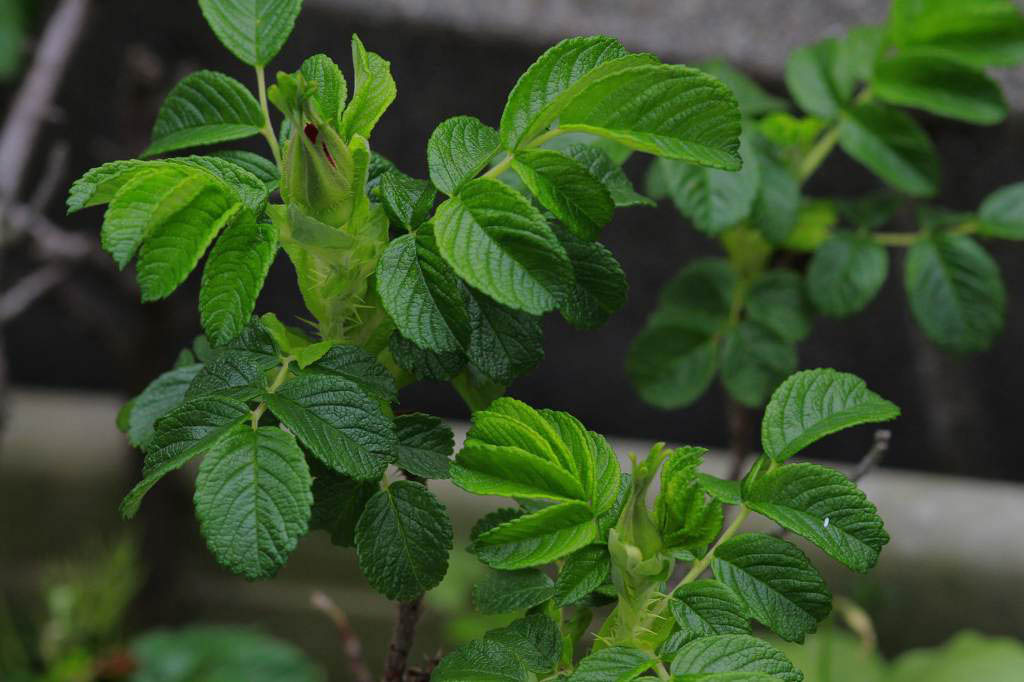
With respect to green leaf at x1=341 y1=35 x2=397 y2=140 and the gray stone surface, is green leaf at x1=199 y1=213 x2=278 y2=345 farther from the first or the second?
the gray stone surface

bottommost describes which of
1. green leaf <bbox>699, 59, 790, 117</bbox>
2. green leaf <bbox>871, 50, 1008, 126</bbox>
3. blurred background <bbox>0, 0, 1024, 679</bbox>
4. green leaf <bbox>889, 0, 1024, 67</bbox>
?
blurred background <bbox>0, 0, 1024, 679</bbox>

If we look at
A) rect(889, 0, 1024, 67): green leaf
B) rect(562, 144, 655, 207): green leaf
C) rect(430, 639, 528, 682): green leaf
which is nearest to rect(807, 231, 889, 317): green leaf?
rect(889, 0, 1024, 67): green leaf

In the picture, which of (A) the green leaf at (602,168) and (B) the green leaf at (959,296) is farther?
(B) the green leaf at (959,296)

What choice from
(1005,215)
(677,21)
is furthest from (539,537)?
(677,21)

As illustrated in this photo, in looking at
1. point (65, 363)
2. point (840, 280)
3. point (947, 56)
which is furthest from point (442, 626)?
point (947, 56)

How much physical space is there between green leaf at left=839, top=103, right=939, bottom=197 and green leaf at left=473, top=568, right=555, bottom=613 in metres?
0.37

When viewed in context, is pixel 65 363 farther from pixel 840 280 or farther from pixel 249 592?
pixel 840 280

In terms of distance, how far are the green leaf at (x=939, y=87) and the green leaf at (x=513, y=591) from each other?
0.39 meters

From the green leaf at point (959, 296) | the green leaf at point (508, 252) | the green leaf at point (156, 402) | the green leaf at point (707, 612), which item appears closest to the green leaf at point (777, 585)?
the green leaf at point (707, 612)

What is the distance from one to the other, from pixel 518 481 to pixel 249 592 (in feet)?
3.21

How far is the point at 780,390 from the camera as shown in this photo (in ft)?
1.22

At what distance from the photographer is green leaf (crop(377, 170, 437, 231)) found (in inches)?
13.7

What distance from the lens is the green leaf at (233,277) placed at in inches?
12.8

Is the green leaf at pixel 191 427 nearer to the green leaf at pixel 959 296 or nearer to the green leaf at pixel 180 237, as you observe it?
the green leaf at pixel 180 237
